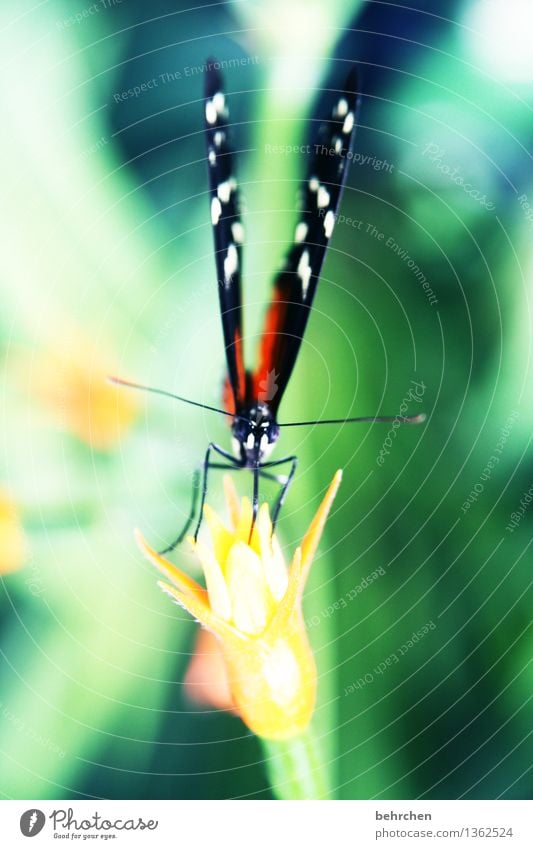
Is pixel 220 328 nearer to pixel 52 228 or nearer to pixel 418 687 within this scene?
pixel 52 228

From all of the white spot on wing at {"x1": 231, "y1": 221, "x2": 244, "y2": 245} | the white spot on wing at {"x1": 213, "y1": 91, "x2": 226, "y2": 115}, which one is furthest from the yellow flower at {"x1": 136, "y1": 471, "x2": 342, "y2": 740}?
the white spot on wing at {"x1": 213, "y1": 91, "x2": 226, "y2": 115}

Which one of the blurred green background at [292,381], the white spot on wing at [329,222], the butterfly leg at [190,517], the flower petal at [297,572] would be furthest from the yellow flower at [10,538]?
the white spot on wing at [329,222]

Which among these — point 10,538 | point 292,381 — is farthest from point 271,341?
point 10,538

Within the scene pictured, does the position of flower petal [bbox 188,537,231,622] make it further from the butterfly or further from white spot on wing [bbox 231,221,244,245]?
white spot on wing [bbox 231,221,244,245]

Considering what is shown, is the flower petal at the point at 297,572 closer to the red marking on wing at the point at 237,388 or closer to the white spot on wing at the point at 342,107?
the red marking on wing at the point at 237,388

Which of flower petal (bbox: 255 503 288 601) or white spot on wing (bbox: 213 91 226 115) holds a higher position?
white spot on wing (bbox: 213 91 226 115)

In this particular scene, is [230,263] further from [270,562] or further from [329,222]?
[270,562]
